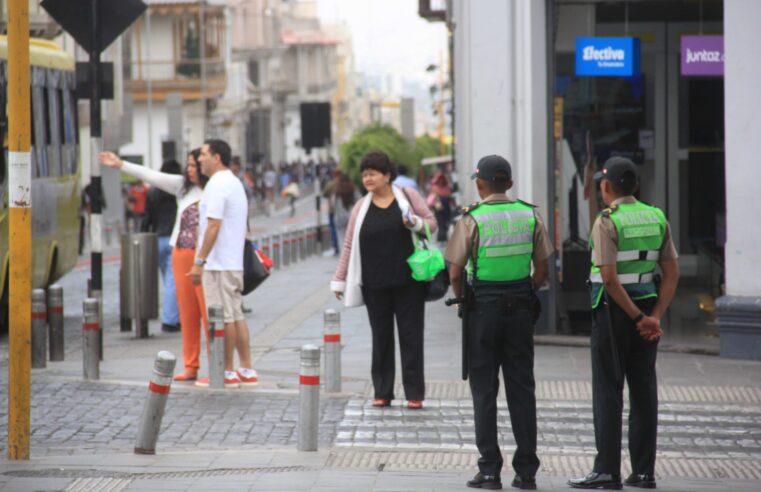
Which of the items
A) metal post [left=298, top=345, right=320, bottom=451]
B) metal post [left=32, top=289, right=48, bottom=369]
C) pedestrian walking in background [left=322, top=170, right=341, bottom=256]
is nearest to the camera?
metal post [left=298, top=345, right=320, bottom=451]

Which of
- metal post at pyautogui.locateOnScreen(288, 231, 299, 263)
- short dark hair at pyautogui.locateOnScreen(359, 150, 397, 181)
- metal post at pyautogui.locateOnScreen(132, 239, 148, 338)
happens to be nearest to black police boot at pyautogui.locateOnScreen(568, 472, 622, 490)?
short dark hair at pyautogui.locateOnScreen(359, 150, 397, 181)

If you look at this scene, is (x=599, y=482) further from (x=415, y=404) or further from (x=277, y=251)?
(x=277, y=251)

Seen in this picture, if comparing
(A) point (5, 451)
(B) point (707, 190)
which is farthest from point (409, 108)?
(A) point (5, 451)

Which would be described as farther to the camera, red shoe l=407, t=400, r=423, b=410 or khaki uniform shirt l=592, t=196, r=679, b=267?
red shoe l=407, t=400, r=423, b=410

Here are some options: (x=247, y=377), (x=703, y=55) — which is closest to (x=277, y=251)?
(x=703, y=55)

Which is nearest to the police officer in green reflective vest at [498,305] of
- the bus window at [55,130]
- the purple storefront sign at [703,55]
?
the purple storefront sign at [703,55]

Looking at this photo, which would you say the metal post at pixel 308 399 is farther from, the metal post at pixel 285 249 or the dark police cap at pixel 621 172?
the metal post at pixel 285 249

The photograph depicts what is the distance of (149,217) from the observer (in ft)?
58.7

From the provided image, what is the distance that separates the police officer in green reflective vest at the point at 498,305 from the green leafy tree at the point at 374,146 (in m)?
40.6

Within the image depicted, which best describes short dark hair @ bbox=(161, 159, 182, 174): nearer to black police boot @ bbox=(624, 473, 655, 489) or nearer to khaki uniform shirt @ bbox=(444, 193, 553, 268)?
khaki uniform shirt @ bbox=(444, 193, 553, 268)

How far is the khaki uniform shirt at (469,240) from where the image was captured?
26.5ft

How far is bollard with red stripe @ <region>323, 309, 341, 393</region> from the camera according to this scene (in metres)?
11.5

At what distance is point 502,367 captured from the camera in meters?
8.05

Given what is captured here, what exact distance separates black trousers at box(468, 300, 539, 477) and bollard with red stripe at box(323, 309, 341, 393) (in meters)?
3.47
